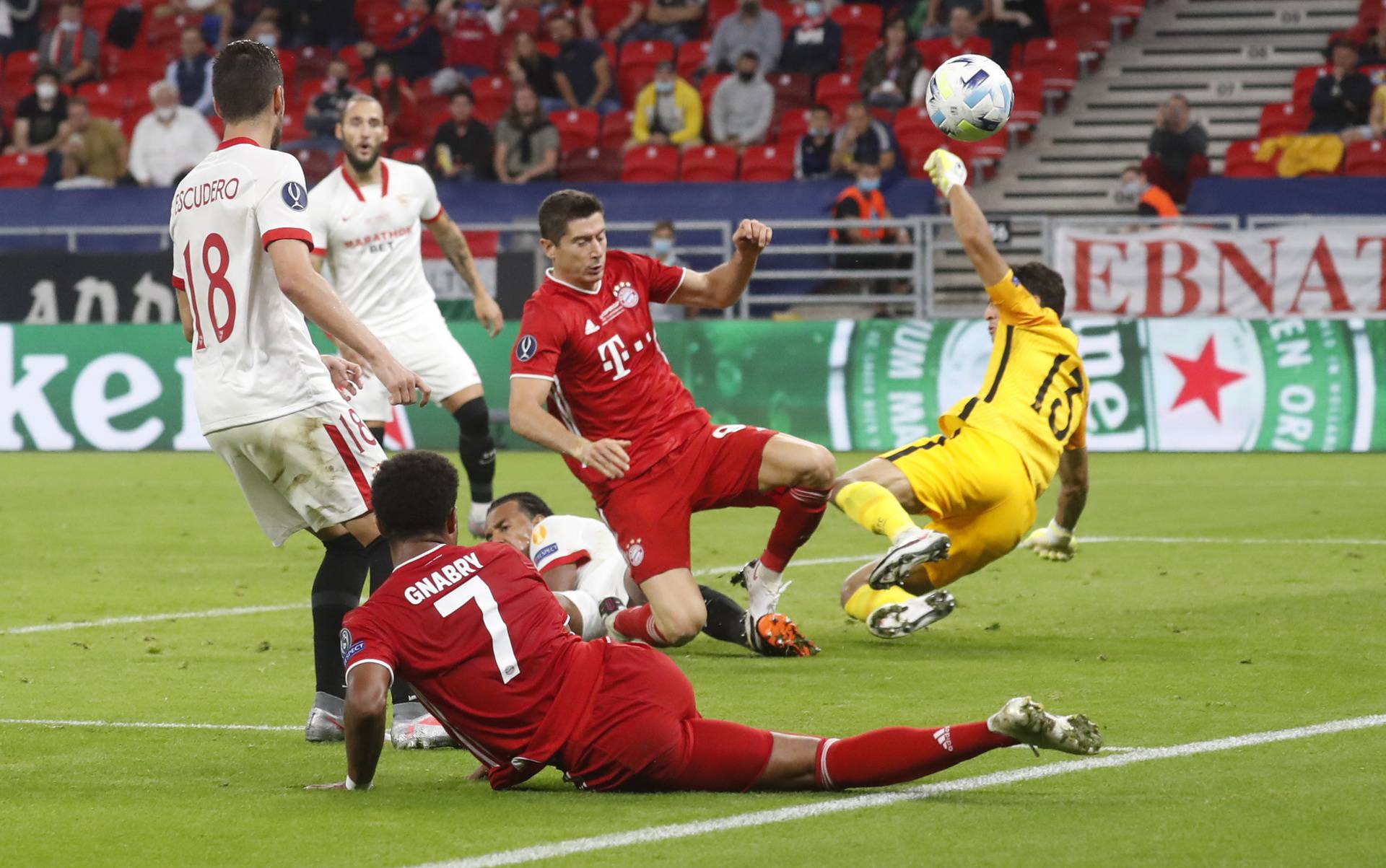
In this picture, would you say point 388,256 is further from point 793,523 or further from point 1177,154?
point 1177,154

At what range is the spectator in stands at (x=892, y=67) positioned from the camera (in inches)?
914

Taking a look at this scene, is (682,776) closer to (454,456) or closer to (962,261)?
(454,456)

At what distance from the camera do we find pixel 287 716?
7.11 meters

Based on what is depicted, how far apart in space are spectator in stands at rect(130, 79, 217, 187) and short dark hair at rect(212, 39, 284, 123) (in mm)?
18264

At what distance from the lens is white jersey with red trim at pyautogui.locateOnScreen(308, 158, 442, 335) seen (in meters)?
11.6

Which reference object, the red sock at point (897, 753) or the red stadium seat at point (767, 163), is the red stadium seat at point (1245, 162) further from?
the red sock at point (897, 753)

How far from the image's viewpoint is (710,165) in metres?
23.0

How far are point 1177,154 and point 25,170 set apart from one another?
13806 millimetres

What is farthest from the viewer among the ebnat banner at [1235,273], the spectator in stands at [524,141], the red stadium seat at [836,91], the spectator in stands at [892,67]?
the red stadium seat at [836,91]

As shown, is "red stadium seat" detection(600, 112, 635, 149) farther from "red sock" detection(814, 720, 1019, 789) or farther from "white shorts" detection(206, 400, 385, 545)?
"red sock" detection(814, 720, 1019, 789)

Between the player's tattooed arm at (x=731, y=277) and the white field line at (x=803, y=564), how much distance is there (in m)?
2.66

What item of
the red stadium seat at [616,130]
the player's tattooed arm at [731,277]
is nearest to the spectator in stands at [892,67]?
the red stadium seat at [616,130]

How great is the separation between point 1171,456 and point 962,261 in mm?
5672

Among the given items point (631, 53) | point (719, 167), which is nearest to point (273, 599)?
point (719, 167)
